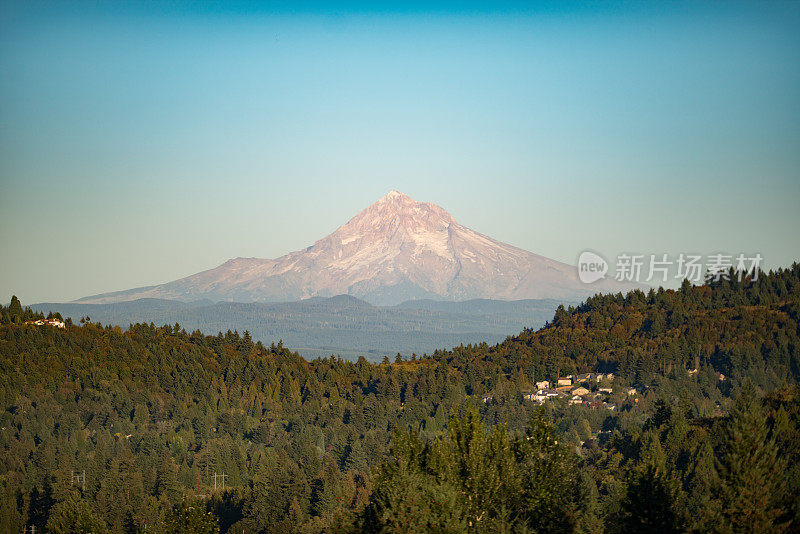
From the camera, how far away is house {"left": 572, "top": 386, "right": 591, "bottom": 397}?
176 meters

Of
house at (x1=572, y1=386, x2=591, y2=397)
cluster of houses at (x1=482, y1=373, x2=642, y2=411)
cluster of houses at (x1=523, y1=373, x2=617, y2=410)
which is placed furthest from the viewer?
house at (x1=572, y1=386, x2=591, y2=397)

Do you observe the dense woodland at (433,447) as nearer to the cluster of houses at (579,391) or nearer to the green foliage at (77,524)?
the green foliage at (77,524)

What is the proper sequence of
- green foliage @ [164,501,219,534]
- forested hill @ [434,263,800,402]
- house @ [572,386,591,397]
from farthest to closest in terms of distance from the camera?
forested hill @ [434,263,800,402], house @ [572,386,591,397], green foliage @ [164,501,219,534]

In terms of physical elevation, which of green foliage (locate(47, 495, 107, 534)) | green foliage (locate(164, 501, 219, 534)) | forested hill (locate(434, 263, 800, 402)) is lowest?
green foliage (locate(47, 495, 107, 534))

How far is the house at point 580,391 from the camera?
578 ft

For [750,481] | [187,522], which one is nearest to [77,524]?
[187,522]

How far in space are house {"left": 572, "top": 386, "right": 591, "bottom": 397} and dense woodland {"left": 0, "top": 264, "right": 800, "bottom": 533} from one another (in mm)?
6284

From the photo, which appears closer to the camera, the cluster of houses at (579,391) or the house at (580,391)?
the cluster of houses at (579,391)

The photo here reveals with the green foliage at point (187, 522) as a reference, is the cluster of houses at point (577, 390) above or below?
above

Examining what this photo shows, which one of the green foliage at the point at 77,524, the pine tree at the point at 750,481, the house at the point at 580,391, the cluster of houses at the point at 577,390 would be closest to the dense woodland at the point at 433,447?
the pine tree at the point at 750,481

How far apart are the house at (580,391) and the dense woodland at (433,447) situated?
628 centimetres

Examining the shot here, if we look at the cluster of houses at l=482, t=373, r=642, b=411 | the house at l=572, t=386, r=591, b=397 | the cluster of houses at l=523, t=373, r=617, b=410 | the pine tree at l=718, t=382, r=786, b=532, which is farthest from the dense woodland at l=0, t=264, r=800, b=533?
the house at l=572, t=386, r=591, b=397

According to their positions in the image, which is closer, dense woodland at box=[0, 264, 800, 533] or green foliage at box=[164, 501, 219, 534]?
dense woodland at box=[0, 264, 800, 533]

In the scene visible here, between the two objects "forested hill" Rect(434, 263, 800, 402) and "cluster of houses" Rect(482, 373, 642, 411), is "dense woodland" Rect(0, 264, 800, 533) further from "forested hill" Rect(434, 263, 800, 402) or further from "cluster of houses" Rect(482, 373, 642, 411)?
"cluster of houses" Rect(482, 373, 642, 411)
